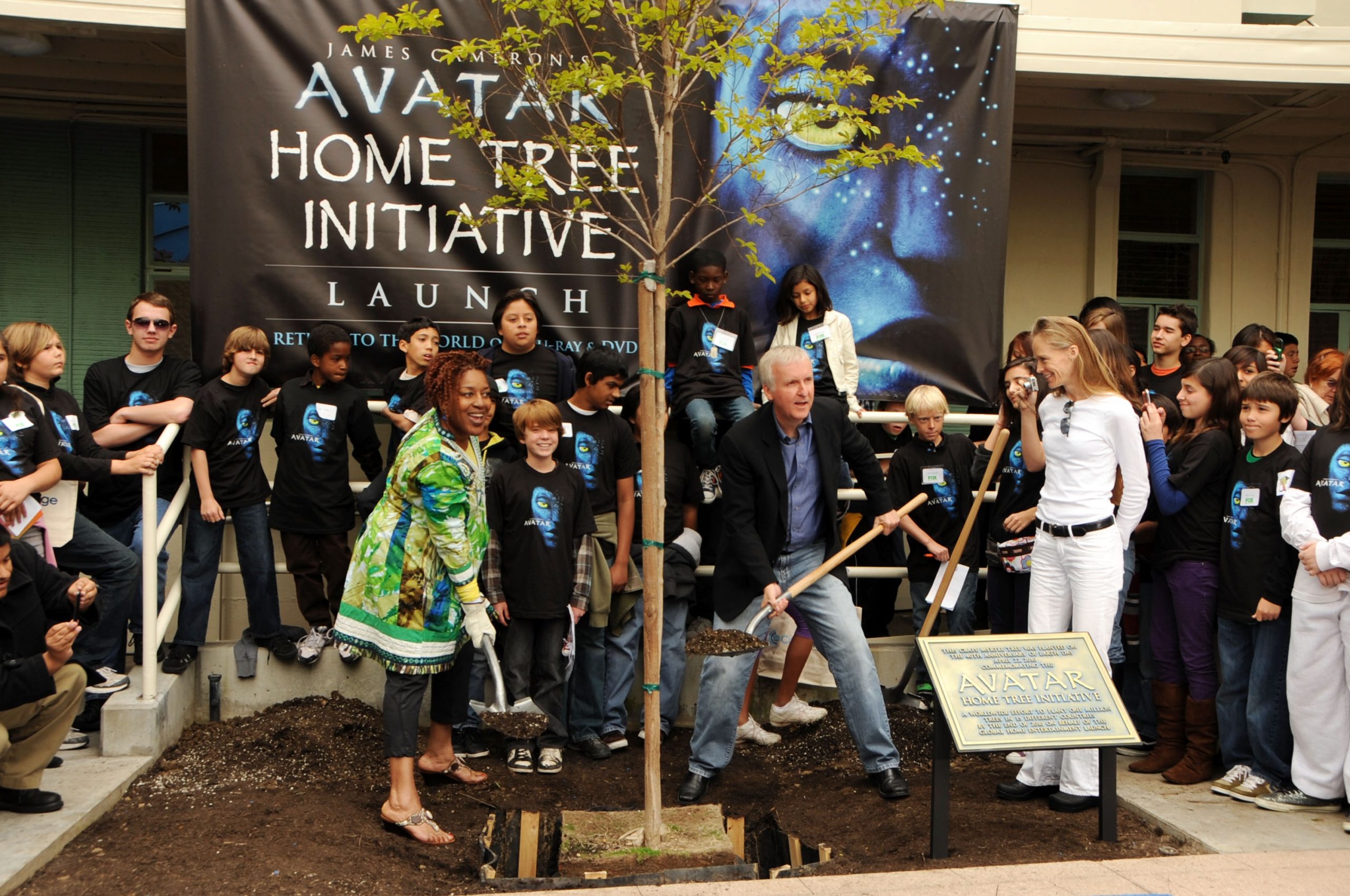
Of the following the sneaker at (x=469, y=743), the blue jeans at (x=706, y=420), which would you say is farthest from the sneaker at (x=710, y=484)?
the sneaker at (x=469, y=743)

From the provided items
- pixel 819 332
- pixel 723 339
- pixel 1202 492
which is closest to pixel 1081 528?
pixel 1202 492

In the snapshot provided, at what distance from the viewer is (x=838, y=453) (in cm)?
546

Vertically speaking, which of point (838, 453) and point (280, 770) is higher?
point (838, 453)

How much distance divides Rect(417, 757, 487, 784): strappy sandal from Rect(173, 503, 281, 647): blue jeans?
1375 millimetres

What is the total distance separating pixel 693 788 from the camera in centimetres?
526

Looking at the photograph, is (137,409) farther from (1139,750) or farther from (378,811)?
(1139,750)

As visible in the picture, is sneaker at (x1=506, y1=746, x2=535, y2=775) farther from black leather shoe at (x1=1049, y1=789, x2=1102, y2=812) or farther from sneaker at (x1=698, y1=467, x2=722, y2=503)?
black leather shoe at (x1=1049, y1=789, x2=1102, y2=812)

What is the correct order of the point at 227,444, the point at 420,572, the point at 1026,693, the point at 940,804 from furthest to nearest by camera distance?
1. the point at 227,444
2. the point at 420,572
3. the point at 1026,693
4. the point at 940,804

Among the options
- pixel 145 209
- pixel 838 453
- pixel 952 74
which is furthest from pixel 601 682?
pixel 145 209

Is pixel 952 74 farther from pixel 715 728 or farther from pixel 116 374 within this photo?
pixel 116 374

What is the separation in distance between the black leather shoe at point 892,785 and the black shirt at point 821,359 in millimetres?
2321

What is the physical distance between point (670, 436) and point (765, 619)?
55.6 inches

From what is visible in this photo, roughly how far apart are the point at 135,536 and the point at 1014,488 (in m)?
4.60

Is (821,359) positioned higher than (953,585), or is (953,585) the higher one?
(821,359)
